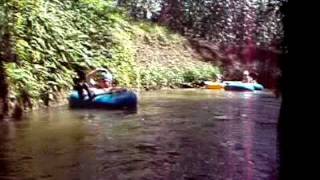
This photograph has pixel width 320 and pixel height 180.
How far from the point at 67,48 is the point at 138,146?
1007cm

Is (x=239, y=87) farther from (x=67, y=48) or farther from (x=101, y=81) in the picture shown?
(x=67, y=48)

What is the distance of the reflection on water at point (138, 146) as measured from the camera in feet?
24.9

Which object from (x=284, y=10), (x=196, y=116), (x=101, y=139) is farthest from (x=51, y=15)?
(x=284, y=10)

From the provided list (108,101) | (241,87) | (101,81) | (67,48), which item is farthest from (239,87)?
(108,101)

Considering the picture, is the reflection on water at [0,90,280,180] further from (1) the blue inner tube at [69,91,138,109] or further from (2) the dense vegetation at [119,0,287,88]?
(2) the dense vegetation at [119,0,287,88]

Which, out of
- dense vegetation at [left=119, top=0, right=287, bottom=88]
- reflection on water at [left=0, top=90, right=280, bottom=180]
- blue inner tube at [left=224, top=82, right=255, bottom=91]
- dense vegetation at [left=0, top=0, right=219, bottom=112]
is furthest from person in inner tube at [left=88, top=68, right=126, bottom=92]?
blue inner tube at [left=224, top=82, right=255, bottom=91]

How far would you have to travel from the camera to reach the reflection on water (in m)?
7.59

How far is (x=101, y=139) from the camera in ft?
35.0

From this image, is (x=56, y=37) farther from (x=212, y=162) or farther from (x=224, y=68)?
(x=224, y=68)

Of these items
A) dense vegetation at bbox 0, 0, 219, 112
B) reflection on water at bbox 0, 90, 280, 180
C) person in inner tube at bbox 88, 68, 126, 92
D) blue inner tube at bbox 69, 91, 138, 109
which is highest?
dense vegetation at bbox 0, 0, 219, 112

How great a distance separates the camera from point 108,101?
1708 centimetres

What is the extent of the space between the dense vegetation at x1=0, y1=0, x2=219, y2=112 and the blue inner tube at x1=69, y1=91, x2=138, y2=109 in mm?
894

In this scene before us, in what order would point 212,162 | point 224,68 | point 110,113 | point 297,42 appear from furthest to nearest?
point 224,68, point 110,113, point 212,162, point 297,42

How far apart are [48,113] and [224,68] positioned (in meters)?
21.4
